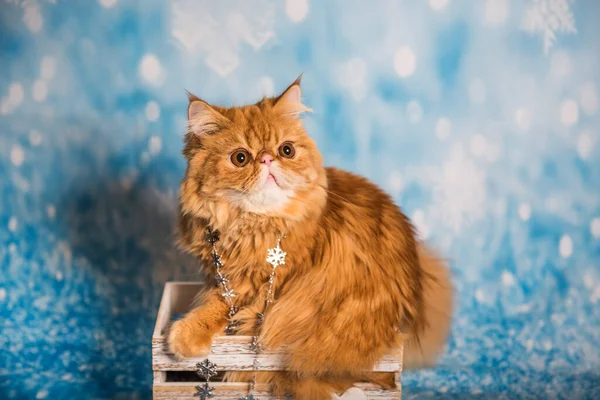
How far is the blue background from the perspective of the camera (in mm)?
2555

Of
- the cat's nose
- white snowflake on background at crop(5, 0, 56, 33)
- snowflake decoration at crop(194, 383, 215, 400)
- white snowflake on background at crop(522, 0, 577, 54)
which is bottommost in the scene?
snowflake decoration at crop(194, 383, 215, 400)

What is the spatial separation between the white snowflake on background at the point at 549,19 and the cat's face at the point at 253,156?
3.72ft

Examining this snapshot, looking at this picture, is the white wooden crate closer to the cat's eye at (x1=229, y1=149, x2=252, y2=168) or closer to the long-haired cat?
the long-haired cat

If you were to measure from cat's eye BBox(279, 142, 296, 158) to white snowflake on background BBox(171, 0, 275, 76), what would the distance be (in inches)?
32.3

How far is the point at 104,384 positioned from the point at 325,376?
96 centimetres

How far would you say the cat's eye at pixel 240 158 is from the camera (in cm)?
181

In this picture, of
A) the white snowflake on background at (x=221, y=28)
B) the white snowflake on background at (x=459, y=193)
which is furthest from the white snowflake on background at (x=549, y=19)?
the white snowflake on background at (x=221, y=28)

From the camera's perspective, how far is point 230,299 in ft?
6.35

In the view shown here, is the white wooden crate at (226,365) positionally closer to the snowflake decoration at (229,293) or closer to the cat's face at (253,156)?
the snowflake decoration at (229,293)

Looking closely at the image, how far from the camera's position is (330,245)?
191 centimetres

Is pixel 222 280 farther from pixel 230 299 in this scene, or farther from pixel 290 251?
A: pixel 290 251

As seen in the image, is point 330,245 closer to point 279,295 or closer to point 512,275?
point 279,295

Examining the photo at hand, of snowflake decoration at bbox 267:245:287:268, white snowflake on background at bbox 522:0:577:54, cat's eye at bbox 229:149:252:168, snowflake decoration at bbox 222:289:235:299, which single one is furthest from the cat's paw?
white snowflake on background at bbox 522:0:577:54

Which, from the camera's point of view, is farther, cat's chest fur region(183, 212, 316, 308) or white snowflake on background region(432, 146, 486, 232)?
white snowflake on background region(432, 146, 486, 232)
